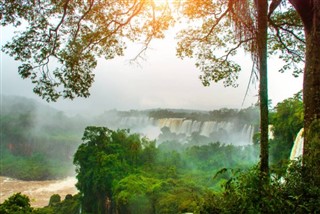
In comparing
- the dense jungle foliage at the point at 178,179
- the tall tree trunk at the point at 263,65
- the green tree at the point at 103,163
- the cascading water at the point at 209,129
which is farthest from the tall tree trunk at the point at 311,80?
the cascading water at the point at 209,129

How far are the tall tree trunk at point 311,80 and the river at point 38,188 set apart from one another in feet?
162

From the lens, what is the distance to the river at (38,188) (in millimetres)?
53969

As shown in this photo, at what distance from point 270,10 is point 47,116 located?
359 ft

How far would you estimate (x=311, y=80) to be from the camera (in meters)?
5.75

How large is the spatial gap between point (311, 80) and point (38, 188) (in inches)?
2442

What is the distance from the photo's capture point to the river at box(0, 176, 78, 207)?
54.0 meters

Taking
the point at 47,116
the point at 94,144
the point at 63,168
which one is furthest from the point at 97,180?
the point at 47,116

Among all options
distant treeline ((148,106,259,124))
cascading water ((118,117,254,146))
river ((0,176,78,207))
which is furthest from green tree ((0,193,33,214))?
river ((0,176,78,207))

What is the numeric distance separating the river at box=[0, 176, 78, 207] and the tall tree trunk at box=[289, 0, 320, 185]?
49.2 meters

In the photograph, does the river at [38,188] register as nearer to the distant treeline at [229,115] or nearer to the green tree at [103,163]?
the green tree at [103,163]

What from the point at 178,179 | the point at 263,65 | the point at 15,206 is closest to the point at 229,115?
the point at 178,179

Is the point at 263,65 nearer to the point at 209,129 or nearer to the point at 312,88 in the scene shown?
the point at 312,88

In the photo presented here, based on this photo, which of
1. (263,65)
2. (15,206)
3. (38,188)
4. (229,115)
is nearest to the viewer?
(263,65)

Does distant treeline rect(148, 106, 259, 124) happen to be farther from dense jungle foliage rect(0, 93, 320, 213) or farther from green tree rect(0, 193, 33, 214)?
green tree rect(0, 193, 33, 214)
